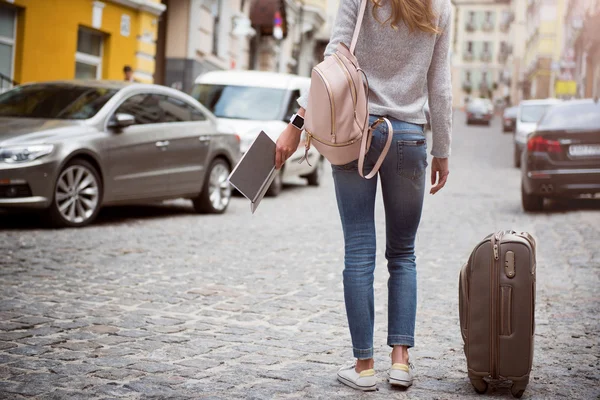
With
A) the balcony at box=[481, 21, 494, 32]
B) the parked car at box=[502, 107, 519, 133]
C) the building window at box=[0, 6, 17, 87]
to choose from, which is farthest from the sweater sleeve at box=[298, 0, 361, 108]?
the balcony at box=[481, 21, 494, 32]

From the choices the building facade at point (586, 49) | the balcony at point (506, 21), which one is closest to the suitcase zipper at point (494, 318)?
the building facade at point (586, 49)

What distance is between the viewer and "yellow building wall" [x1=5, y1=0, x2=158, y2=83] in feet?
57.2

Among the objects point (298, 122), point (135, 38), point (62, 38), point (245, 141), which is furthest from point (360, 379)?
point (135, 38)

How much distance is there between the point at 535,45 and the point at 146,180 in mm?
67049

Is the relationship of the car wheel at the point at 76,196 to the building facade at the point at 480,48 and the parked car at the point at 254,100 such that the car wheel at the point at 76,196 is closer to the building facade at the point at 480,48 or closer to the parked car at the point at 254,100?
the parked car at the point at 254,100

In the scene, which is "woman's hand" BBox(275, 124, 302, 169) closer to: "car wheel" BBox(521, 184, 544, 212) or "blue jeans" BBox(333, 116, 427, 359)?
"blue jeans" BBox(333, 116, 427, 359)

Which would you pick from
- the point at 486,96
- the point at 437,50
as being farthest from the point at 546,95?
the point at 437,50

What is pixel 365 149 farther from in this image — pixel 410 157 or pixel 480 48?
pixel 480 48

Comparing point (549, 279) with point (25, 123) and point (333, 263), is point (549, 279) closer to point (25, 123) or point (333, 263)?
point (333, 263)

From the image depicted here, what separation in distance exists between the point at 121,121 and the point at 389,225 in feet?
21.9

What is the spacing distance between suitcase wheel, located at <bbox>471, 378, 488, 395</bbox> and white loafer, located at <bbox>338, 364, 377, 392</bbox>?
41 cm

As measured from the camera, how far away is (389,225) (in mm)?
4250

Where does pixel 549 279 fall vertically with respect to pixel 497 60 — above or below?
below

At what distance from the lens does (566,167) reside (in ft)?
42.3
